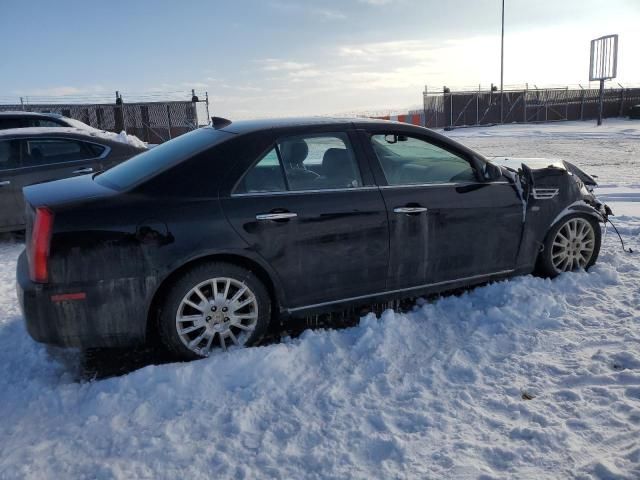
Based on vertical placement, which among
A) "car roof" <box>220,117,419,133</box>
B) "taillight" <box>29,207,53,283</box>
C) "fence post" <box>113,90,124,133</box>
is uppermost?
"fence post" <box>113,90,124,133</box>

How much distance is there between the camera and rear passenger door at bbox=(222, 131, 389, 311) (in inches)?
139

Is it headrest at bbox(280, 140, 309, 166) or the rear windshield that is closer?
the rear windshield

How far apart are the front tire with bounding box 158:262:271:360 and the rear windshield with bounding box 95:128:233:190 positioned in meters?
0.75

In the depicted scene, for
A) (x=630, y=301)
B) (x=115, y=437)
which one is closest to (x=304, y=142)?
(x=115, y=437)

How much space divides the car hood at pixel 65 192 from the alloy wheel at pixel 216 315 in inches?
33.5

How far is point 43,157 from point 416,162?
17.0 feet

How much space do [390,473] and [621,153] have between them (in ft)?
55.4

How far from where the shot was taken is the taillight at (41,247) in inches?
122

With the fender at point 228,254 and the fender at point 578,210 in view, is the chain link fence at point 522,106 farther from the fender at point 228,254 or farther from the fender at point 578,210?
the fender at point 228,254

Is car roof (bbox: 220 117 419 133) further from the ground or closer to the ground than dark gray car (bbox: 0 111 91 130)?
closer to the ground

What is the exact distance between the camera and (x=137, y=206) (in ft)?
10.8

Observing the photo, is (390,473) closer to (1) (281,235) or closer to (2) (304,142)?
(1) (281,235)

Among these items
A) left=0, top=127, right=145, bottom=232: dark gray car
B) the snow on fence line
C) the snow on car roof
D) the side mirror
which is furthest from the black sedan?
the snow on fence line

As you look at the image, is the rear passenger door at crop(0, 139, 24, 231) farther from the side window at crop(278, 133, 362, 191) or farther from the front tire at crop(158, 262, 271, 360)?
the side window at crop(278, 133, 362, 191)
